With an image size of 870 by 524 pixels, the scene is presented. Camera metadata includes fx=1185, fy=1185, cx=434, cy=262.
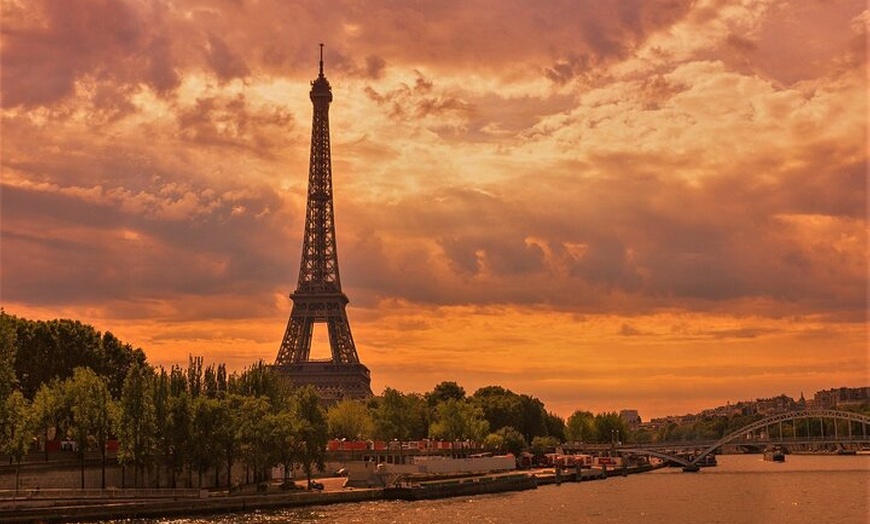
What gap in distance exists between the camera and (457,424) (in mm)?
164875

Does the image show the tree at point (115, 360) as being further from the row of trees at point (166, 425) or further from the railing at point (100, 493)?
the railing at point (100, 493)

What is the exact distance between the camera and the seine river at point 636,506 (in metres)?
90.0

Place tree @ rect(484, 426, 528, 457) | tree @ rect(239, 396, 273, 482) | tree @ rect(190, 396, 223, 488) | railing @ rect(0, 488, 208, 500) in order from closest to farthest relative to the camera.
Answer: railing @ rect(0, 488, 208, 500), tree @ rect(190, 396, 223, 488), tree @ rect(239, 396, 273, 482), tree @ rect(484, 426, 528, 457)

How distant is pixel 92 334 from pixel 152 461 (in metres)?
25.4

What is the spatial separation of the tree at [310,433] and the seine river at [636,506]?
22.4 ft

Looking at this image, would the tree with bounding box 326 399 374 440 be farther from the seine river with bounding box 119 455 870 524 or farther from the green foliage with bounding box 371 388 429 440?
the seine river with bounding box 119 455 870 524

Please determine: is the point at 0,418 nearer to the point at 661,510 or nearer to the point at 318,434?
the point at 318,434

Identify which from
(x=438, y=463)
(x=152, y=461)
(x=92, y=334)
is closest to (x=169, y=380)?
(x=152, y=461)

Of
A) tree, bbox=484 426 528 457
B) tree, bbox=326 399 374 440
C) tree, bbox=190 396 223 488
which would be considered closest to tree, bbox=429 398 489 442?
tree, bbox=484 426 528 457

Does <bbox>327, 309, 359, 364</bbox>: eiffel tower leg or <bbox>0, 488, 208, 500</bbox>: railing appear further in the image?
<bbox>327, 309, 359, 364</bbox>: eiffel tower leg

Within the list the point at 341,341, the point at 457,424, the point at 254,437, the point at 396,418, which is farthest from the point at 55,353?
the point at 341,341

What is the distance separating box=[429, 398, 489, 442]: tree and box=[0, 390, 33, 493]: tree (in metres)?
83.8

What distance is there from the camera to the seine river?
9000 cm

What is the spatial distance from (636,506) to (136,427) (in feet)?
148
